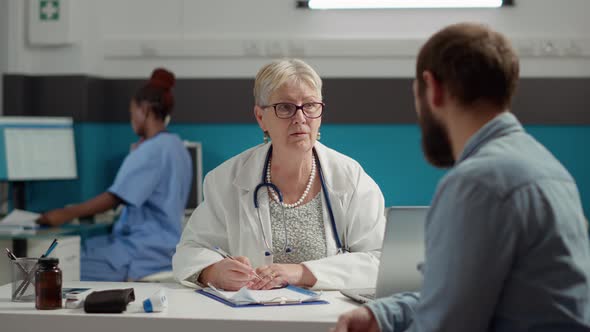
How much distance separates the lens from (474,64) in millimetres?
1421

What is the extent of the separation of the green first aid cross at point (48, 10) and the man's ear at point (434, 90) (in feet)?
13.8

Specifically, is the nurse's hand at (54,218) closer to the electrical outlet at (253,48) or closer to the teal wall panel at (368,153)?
the teal wall panel at (368,153)

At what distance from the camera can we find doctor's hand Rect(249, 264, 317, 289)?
2301 mm

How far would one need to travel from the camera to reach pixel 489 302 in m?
1.33

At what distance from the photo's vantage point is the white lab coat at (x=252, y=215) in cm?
254

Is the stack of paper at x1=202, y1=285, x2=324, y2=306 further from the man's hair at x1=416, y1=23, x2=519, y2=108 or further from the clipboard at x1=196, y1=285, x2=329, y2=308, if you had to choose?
the man's hair at x1=416, y1=23, x2=519, y2=108

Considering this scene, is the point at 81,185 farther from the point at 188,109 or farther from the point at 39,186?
the point at 188,109

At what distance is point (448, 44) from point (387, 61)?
3.84m

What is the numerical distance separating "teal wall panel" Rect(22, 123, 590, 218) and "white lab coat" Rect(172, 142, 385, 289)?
101 inches

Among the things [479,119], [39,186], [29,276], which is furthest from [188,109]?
[479,119]

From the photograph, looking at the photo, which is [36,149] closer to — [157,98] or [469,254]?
[157,98]

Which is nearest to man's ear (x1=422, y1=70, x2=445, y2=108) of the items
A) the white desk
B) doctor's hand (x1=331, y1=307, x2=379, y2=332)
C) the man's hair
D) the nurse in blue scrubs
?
the man's hair

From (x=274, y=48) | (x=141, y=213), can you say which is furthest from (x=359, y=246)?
(x=274, y=48)

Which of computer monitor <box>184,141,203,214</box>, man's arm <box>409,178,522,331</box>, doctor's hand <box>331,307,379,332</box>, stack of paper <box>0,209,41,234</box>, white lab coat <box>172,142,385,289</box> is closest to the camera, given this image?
man's arm <box>409,178,522,331</box>
